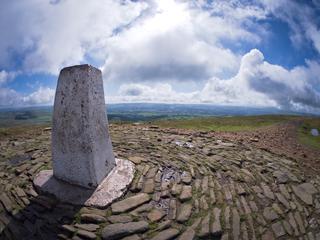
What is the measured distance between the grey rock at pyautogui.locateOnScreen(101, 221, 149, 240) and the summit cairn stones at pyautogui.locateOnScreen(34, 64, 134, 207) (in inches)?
37.6

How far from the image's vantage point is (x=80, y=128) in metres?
7.49

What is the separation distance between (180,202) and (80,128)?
3762 millimetres

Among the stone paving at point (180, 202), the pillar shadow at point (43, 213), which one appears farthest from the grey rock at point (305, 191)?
the pillar shadow at point (43, 213)

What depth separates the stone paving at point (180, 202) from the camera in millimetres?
6453

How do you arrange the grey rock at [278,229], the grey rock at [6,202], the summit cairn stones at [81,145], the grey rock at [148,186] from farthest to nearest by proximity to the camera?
1. the grey rock at [148,186]
2. the summit cairn stones at [81,145]
3. the grey rock at [6,202]
4. the grey rock at [278,229]

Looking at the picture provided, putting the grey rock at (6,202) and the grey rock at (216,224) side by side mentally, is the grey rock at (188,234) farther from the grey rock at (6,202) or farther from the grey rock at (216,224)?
the grey rock at (6,202)

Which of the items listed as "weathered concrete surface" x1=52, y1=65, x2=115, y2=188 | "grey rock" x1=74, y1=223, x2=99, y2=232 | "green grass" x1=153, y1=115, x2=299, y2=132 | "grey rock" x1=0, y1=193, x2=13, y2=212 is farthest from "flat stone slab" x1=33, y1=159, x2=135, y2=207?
"green grass" x1=153, y1=115, x2=299, y2=132

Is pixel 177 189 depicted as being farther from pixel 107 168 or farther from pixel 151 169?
pixel 107 168

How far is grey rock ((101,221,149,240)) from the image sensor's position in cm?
604

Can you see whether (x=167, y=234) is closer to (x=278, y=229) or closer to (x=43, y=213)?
(x=278, y=229)

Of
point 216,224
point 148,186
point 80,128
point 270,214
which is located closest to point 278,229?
point 270,214

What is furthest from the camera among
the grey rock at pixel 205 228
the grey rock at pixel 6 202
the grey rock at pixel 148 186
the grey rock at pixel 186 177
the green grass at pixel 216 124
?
the green grass at pixel 216 124

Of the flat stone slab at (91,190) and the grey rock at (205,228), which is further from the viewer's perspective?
the flat stone slab at (91,190)

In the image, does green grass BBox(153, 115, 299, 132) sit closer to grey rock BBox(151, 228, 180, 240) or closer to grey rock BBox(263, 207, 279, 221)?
grey rock BBox(263, 207, 279, 221)
